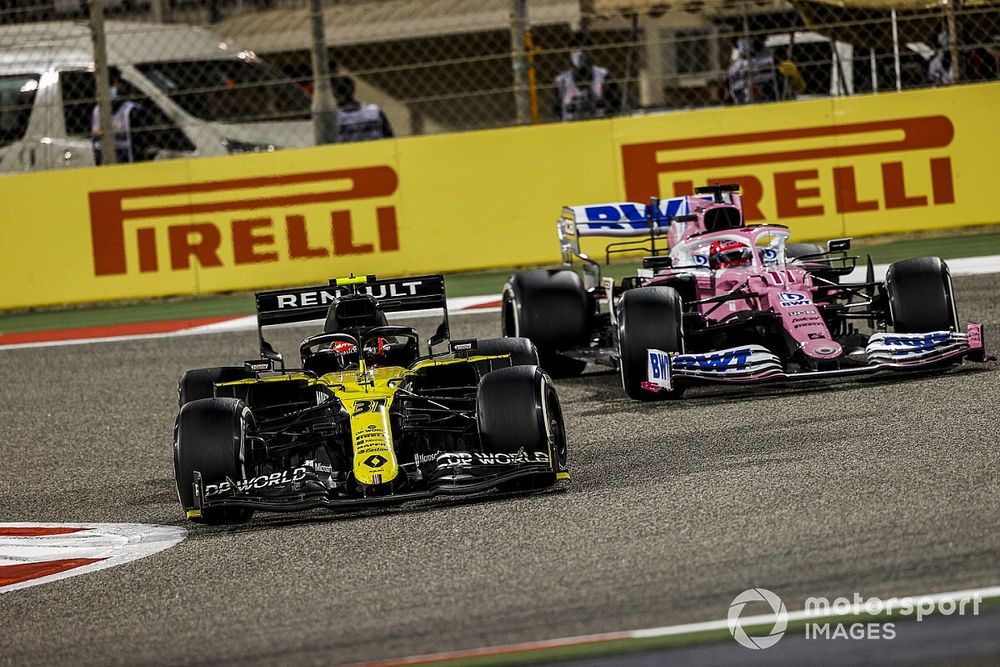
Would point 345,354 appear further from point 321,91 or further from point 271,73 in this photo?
point 271,73

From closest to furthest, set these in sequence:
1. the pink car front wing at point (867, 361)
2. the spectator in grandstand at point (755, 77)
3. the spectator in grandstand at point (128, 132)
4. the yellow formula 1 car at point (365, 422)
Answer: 1. the yellow formula 1 car at point (365, 422)
2. the pink car front wing at point (867, 361)
3. the spectator in grandstand at point (128, 132)
4. the spectator in grandstand at point (755, 77)

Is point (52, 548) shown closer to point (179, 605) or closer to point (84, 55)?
point (179, 605)

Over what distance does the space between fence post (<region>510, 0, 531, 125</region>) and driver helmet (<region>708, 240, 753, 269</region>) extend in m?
5.75

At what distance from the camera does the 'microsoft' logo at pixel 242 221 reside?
51.5ft

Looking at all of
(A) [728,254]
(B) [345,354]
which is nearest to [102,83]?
(A) [728,254]

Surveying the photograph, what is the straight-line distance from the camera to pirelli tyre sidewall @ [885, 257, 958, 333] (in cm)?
946

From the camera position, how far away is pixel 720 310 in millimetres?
9984

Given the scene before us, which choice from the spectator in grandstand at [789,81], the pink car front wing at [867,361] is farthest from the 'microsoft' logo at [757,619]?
the spectator in grandstand at [789,81]

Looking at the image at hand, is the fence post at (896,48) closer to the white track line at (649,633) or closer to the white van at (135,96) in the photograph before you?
the white van at (135,96)

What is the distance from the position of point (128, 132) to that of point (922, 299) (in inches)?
372

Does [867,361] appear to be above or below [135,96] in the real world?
below

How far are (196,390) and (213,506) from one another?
1.67 m

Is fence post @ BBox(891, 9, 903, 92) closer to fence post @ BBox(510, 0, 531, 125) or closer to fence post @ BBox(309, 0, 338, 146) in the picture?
fence post @ BBox(510, 0, 531, 125)

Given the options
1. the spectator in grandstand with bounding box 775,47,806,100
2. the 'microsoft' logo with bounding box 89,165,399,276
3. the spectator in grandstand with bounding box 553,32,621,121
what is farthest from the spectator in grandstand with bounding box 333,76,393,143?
the spectator in grandstand with bounding box 775,47,806,100
